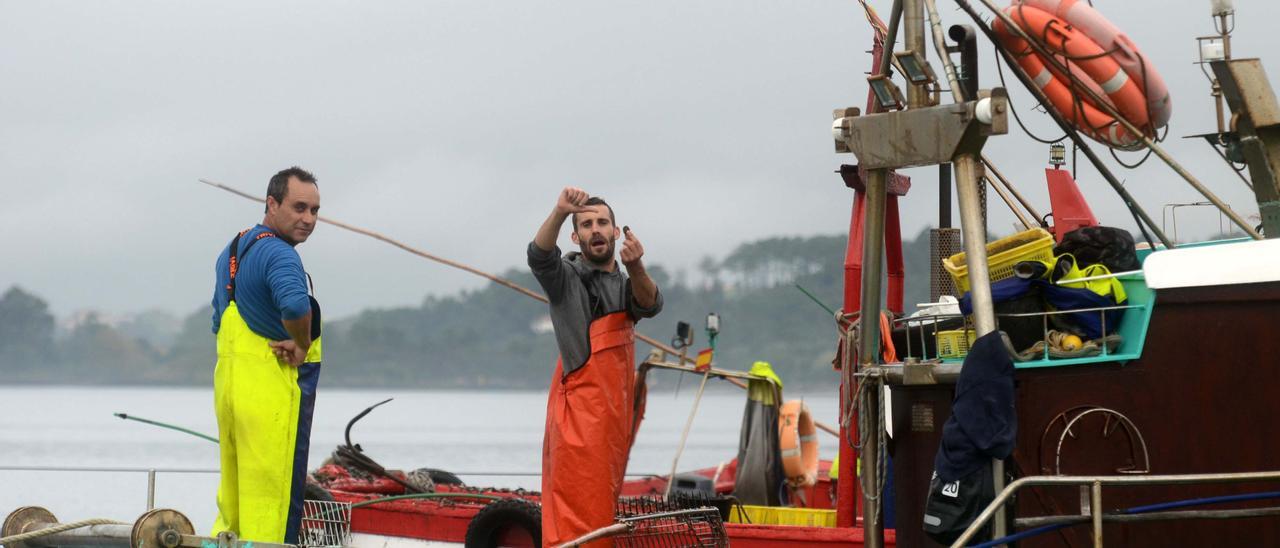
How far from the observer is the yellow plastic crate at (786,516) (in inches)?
428

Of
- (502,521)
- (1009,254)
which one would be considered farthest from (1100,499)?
(502,521)

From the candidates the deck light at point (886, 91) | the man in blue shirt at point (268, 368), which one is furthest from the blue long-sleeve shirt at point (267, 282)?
the deck light at point (886, 91)

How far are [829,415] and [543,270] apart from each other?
87471mm

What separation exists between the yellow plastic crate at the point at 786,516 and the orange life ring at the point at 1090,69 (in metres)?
3.25

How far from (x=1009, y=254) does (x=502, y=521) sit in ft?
13.2

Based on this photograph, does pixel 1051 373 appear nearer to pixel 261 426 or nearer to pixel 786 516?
pixel 261 426

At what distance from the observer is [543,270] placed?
7.21 m

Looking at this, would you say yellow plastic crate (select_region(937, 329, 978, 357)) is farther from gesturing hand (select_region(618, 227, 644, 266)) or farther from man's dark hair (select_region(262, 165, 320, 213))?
man's dark hair (select_region(262, 165, 320, 213))

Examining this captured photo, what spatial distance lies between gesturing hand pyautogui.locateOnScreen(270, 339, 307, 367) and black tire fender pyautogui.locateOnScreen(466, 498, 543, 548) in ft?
8.27

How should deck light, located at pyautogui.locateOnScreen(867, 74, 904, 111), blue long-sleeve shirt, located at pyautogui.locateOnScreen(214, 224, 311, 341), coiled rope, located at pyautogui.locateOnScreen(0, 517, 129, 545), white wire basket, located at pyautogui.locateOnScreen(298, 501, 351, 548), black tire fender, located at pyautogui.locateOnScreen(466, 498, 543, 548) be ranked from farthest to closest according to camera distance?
black tire fender, located at pyautogui.locateOnScreen(466, 498, 543, 548)
white wire basket, located at pyautogui.locateOnScreen(298, 501, 351, 548)
coiled rope, located at pyautogui.locateOnScreen(0, 517, 129, 545)
blue long-sleeve shirt, located at pyautogui.locateOnScreen(214, 224, 311, 341)
deck light, located at pyautogui.locateOnScreen(867, 74, 904, 111)

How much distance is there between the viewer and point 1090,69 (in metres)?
8.75

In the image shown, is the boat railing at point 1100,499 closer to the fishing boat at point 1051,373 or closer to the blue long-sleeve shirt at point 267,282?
the fishing boat at point 1051,373

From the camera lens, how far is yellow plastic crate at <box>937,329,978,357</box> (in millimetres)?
7344

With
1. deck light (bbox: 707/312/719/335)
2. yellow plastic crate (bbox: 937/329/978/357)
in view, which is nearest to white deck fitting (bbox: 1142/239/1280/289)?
yellow plastic crate (bbox: 937/329/978/357)
